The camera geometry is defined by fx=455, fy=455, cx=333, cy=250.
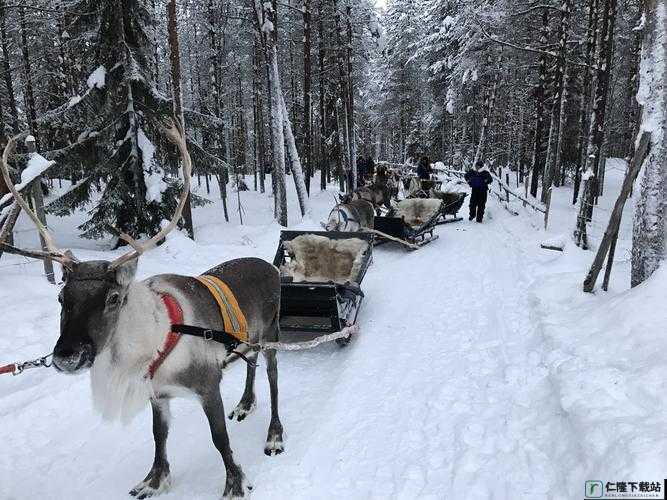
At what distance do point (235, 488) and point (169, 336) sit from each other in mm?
1359

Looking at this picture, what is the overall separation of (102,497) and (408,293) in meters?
5.93

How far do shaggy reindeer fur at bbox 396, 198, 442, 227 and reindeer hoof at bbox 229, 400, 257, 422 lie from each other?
8.77m

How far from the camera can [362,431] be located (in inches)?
172

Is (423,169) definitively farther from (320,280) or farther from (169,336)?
(169,336)

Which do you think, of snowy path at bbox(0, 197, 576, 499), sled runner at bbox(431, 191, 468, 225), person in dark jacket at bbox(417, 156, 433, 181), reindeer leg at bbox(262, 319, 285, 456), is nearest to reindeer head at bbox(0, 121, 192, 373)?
snowy path at bbox(0, 197, 576, 499)

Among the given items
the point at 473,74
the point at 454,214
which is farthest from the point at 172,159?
the point at 473,74

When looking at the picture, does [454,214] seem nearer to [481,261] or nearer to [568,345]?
[481,261]

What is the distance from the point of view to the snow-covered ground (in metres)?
3.56

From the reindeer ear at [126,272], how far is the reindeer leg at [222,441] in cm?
107

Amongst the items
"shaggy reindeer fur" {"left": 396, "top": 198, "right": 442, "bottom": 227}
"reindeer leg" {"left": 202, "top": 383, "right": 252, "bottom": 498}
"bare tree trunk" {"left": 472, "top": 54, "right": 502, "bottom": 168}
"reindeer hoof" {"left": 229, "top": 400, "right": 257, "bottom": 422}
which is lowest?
"reindeer hoof" {"left": 229, "top": 400, "right": 257, "bottom": 422}

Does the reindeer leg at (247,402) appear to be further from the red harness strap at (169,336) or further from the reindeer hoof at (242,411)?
the red harness strap at (169,336)

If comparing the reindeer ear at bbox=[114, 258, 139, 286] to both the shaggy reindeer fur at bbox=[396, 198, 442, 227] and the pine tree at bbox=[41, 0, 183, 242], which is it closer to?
the pine tree at bbox=[41, 0, 183, 242]

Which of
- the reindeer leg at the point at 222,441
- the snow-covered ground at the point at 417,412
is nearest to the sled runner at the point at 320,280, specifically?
the snow-covered ground at the point at 417,412

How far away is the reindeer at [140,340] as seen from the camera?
8.79ft
